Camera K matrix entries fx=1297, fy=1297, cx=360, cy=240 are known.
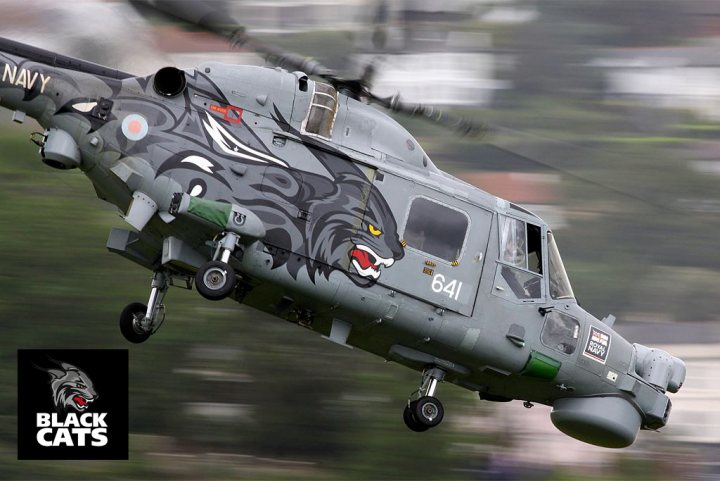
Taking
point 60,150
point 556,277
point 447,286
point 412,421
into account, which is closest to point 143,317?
point 60,150

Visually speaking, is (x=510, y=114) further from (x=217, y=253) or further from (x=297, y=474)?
(x=217, y=253)

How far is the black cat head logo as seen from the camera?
15.1 meters

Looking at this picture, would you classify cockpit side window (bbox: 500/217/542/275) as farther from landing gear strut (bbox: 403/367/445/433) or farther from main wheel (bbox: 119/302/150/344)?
main wheel (bbox: 119/302/150/344)

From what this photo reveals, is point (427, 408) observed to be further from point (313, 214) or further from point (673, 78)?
point (673, 78)

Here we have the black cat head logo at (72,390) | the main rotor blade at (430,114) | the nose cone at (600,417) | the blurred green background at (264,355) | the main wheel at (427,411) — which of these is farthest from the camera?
the blurred green background at (264,355)

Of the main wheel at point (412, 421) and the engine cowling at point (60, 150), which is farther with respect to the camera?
the main wheel at point (412, 421)

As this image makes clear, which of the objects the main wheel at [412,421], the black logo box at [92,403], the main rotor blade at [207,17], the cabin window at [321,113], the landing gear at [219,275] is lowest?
the black logo box at [92,403]

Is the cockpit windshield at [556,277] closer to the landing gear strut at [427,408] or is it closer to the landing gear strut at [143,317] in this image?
the landing gear strut at [427,408]

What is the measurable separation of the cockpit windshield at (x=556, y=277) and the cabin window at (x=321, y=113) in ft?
8.15

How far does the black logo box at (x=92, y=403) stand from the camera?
596 inches

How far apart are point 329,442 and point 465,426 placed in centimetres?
224

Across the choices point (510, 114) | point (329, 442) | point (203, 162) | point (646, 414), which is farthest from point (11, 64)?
point (510, 114)

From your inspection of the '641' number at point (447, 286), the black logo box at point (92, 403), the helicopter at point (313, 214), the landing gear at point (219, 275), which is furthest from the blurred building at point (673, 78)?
the landing gear at point (219, 275)

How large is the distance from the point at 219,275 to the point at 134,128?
1456 millimetres
